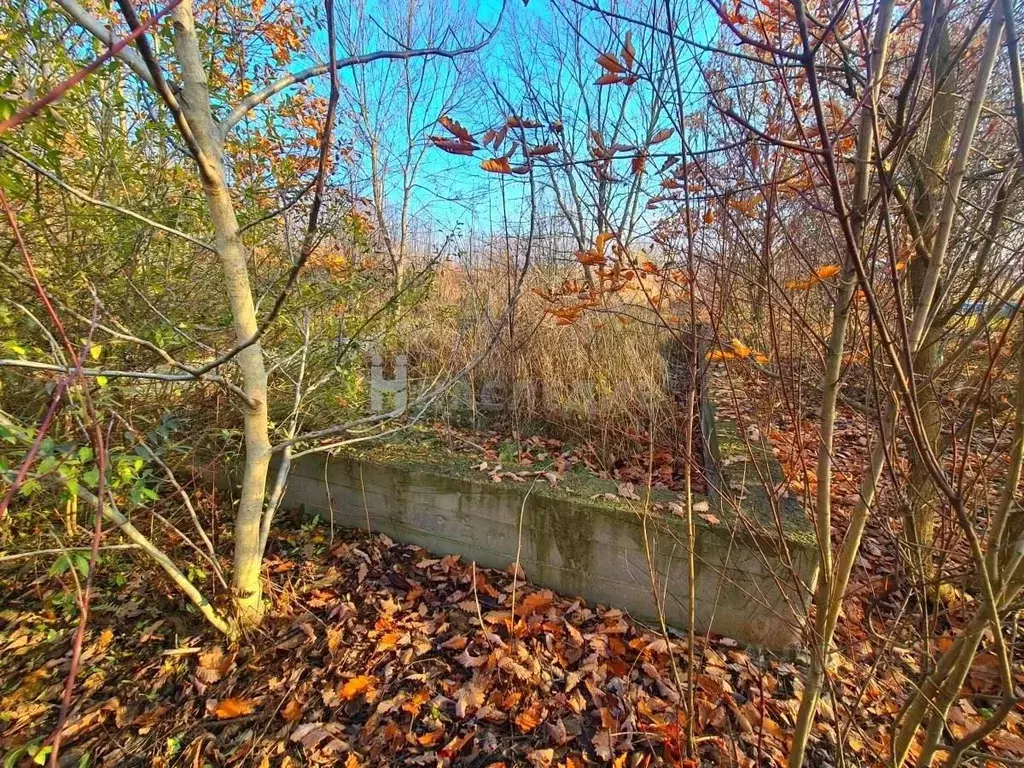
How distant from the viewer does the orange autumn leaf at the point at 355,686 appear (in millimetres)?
1920

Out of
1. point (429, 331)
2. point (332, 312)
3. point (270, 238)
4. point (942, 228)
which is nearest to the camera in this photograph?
point (942, 228)

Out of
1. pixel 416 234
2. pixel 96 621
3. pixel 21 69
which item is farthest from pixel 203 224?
pixel 416 234

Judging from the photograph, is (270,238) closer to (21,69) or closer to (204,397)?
(204,397)

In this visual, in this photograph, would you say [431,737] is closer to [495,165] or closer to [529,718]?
[529,718]

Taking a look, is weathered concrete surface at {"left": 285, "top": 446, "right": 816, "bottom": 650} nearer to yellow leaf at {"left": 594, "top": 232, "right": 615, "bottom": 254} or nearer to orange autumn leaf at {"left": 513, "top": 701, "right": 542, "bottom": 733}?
orange autumn leaf at {"left": 513, "top": 701, "right": 542, "bottom": 733}

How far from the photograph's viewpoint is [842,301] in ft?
3.85

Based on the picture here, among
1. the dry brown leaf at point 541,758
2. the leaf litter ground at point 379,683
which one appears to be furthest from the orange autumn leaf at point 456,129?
the dry brown leaf at point 541,758

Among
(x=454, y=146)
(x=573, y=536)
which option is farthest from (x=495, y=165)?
(x=573, y=536)

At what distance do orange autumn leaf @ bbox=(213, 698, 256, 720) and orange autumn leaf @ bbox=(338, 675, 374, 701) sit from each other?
348mm

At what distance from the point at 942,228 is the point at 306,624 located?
2.79 meters

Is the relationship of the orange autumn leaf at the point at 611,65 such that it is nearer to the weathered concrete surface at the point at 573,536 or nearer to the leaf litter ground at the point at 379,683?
the weathered concrete surface at the point at 573,536

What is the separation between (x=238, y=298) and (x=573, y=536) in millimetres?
1865

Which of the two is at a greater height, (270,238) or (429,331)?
(270,238)

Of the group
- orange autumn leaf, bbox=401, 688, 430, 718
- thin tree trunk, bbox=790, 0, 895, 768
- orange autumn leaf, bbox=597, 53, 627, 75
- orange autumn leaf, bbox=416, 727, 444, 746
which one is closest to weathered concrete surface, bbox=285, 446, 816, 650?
thin tree trunk, bbox=790, 0, 895, 768
